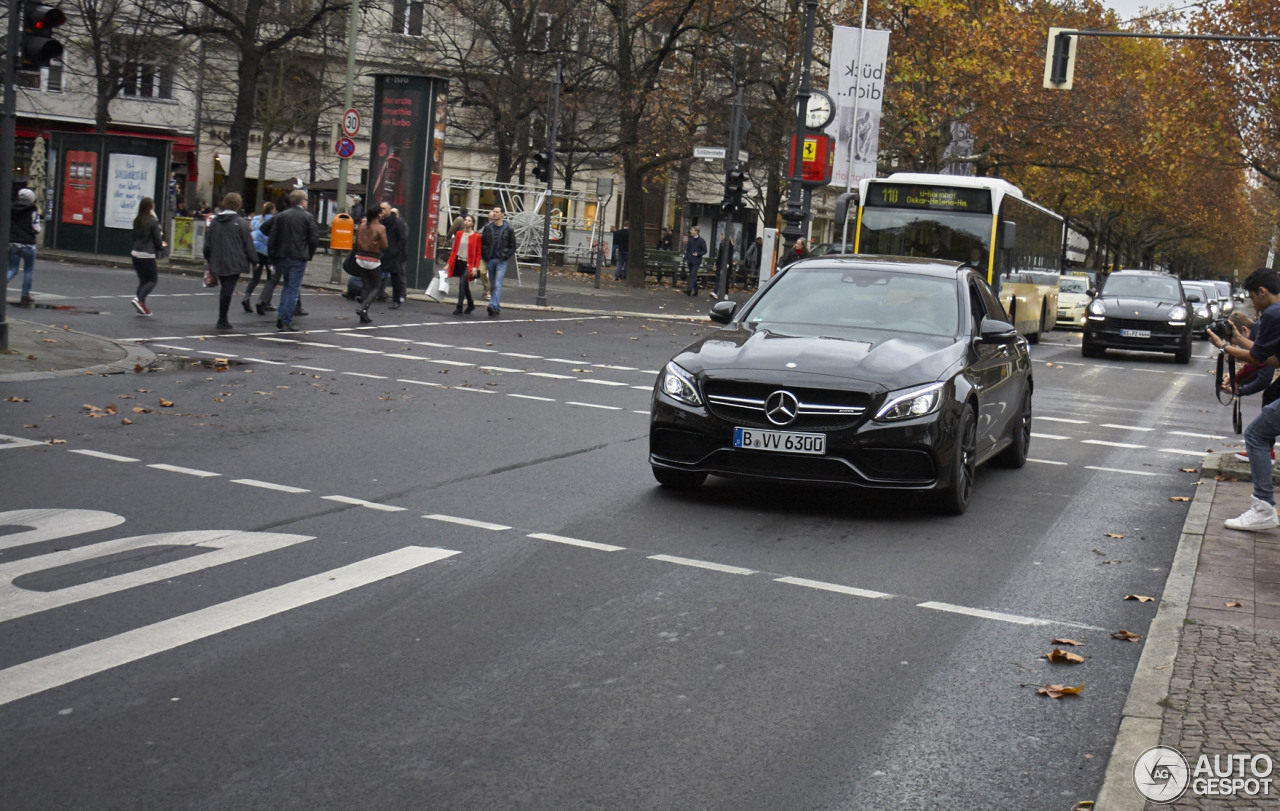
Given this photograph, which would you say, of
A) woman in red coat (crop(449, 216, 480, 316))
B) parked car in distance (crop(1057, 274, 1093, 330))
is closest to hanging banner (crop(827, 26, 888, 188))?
woman in red coat (crop(449, 216, 480, 316))

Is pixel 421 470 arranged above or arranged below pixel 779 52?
below

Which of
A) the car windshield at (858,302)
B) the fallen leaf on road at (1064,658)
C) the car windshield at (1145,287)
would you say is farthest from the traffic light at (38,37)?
the car windshield at (1145,287)

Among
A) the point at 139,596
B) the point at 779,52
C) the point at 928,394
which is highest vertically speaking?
the point at 779,52

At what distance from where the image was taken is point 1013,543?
26.9ft

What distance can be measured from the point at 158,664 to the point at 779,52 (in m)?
43.4

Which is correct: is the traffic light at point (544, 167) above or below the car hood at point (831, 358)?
above

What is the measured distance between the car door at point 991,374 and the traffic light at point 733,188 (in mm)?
20639

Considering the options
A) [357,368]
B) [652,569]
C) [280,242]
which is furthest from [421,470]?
[280,242]

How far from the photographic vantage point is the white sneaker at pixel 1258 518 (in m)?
8.38

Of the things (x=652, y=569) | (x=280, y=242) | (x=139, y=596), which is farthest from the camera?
(x=280, y=242)

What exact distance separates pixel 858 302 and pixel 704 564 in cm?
320

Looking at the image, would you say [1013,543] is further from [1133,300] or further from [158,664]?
[1133,300]

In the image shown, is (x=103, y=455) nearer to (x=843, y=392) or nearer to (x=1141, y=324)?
(x=843, y=392)

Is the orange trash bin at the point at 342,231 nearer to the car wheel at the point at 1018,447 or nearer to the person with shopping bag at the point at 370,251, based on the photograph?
the person with shopping bag at the point at 370,251
